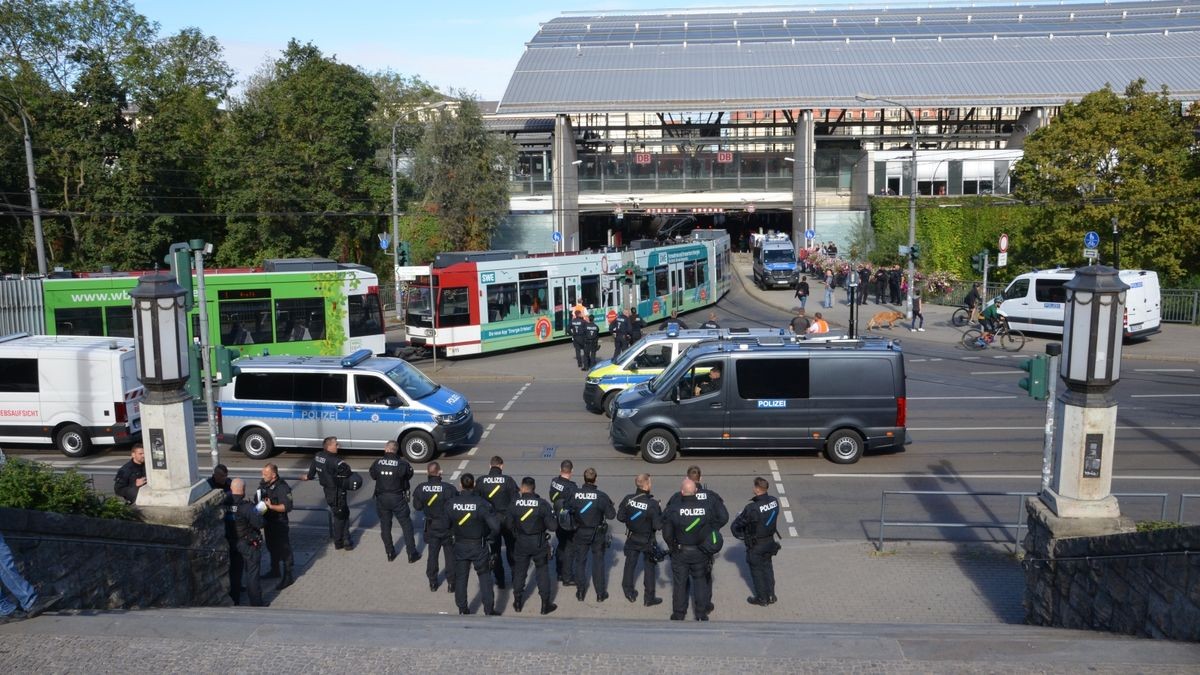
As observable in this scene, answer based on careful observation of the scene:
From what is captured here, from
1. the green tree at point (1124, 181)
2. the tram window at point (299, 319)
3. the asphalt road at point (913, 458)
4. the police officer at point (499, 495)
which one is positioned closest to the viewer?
the police officer at point (499, 495)

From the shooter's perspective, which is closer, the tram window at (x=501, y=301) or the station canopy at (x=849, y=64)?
the tram window at (x=501, y=301)

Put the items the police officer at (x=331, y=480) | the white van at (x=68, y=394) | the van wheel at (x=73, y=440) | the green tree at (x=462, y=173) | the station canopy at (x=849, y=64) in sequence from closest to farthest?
the police officer at (x=331, y=480) → the white van at (x=68, y=394) → the van wheel at (x=73, y=440) → the green tree at (x=462, y=173) → the station canopy at (x=849, y=64)

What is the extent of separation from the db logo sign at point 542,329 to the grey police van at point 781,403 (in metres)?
14.2

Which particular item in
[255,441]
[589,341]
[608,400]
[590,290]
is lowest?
[255,441]

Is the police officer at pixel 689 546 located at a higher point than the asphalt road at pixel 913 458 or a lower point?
higher

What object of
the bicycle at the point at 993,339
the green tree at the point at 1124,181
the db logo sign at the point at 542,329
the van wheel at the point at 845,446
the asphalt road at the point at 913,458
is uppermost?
the green tree at the point at 1124,181

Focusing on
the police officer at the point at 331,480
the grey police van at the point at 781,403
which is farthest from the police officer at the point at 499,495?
the grey police van at the point at 781,403

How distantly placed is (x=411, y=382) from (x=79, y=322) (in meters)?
9.90

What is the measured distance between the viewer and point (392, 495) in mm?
11891

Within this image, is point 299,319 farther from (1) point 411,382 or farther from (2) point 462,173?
(2) point 462,173

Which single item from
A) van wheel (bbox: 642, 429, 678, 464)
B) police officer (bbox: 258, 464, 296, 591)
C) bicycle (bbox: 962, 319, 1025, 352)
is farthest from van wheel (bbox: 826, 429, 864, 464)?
bicycle (bbox: 962, 319, 1025, 352)

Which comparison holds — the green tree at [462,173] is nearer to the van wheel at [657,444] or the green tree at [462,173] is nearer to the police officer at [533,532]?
the van wheel at [657,444]

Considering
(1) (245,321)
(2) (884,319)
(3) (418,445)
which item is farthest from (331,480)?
(2) (884,319)

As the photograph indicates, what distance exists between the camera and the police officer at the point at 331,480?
1226cm
